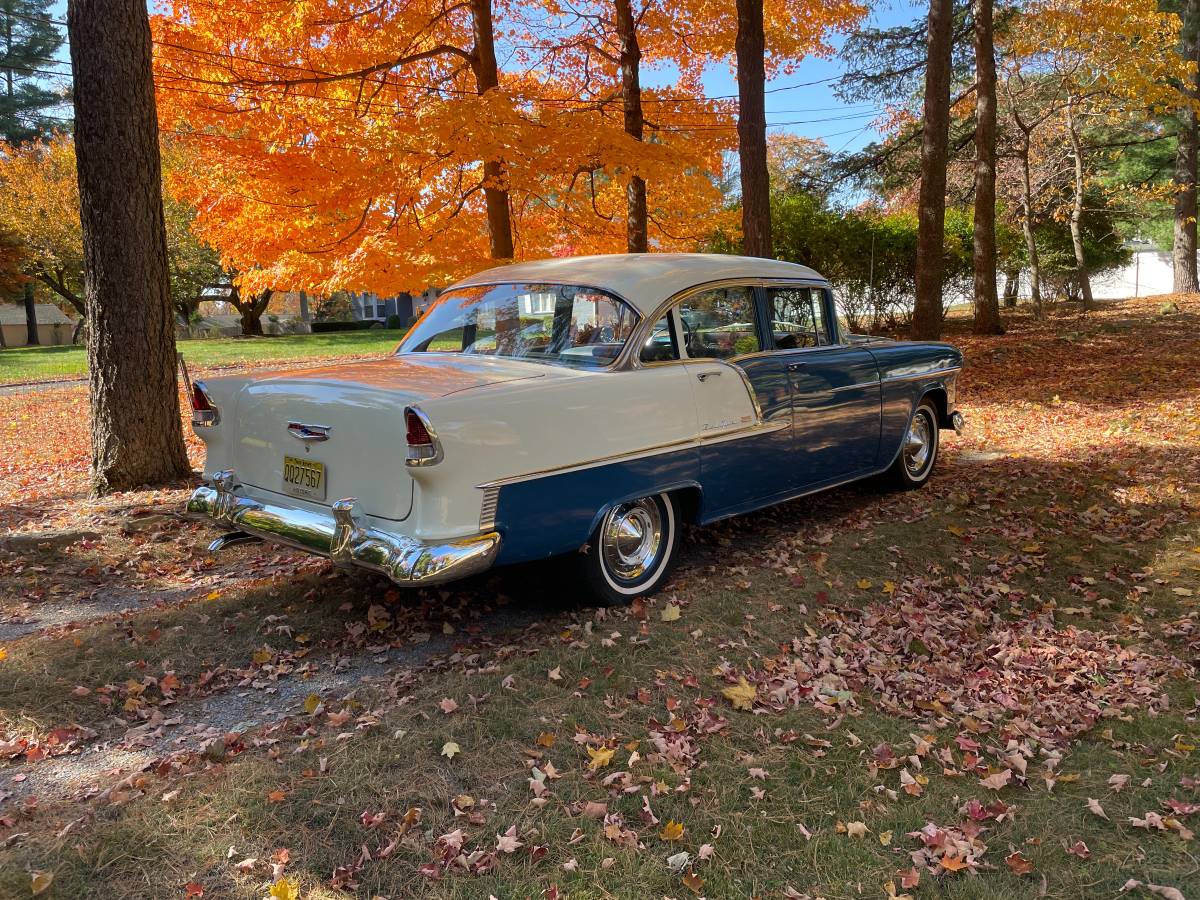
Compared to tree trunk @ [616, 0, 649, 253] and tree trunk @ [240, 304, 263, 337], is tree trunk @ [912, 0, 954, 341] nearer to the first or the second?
tree trunk @ [616, 0, 649, 253]

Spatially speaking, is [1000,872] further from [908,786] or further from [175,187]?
[175,187]

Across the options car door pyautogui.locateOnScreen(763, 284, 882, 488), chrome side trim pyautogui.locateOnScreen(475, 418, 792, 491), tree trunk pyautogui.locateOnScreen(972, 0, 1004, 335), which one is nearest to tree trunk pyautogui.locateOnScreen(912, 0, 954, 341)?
tree trunk pyautogui.locateOnScreen(972, 0, 1004, 335)

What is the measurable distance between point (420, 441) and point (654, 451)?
54.6 inches

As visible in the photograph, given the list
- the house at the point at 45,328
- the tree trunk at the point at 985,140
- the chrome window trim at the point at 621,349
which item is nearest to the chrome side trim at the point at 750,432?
the chrome window trim at the point at 621,349

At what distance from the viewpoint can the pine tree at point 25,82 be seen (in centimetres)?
3484

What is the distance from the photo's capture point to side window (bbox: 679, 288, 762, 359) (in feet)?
16.6

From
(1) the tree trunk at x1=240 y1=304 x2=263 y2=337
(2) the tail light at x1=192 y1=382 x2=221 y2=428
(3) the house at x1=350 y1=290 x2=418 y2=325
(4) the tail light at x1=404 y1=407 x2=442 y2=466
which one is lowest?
(4) the tail light at x1=404 y1=407 x2=442 y2=466

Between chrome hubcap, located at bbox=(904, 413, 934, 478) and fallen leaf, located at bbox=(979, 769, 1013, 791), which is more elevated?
chrome hubcap, located at bbox=(904, 413, 934, 478)

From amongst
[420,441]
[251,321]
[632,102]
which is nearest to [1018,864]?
[420,441]

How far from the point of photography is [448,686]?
3895 millimetres

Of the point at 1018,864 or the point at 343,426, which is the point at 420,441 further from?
the point at 1018,864

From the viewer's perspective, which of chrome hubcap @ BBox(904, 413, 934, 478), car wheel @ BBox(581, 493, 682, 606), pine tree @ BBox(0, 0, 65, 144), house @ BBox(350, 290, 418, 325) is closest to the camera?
car wheel @ BBox(581, 493, 682, 606)

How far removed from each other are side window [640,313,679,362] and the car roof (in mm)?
120

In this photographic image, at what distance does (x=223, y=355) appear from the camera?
25.2 meters
